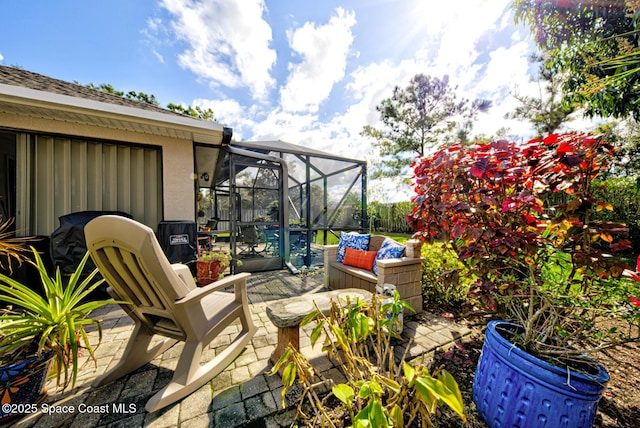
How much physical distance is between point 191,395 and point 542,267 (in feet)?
8.67

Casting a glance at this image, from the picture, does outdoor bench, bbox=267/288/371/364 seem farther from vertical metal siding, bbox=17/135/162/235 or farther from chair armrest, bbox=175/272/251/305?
vertical metal siding, bbox=17/135/162/235

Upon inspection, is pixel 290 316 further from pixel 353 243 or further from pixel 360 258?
pixel 353 243

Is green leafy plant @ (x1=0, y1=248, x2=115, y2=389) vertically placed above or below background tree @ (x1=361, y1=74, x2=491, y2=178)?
below

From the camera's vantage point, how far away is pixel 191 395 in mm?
1523

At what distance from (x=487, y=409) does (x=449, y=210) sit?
1.29m

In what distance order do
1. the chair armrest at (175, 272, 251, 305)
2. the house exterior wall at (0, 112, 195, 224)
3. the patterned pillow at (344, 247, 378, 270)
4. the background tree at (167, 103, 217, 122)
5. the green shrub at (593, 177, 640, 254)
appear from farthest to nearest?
the background tree at (167, 103, 217, 122) < the green shrub at (593, 177, 640, 254) < the house exterior wall at (0, 112, 195, 224) < the patterned pillow at (344, 247, 378, 270) < the chair armrest at (175, 272, 251, 305)

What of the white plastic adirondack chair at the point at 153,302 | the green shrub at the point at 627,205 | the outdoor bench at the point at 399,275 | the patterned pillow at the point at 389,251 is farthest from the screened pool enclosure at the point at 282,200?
the green shrub at the point at 627,205

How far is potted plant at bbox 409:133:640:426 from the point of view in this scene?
1.13 meters

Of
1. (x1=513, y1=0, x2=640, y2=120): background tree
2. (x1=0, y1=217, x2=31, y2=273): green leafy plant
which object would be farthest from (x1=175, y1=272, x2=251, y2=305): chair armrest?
(x1=513, y1=0, x2=640, y2=120): background tree

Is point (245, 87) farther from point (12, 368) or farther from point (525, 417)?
point (525, 417)

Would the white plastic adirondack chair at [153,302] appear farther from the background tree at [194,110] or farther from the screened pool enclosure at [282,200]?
the background tree at [194,110]

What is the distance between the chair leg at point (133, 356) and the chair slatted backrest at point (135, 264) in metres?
0.35

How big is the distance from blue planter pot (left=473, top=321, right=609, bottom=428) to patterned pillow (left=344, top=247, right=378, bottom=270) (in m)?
1.68

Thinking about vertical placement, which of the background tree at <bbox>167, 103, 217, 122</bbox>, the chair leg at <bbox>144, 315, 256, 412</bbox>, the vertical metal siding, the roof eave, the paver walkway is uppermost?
the background tree at <bbox>167, 103, 217, 122</bbox>
